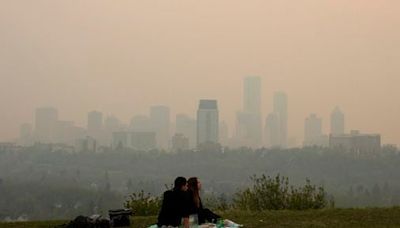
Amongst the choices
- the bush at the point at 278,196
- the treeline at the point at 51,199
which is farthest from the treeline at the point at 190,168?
the bush at the point at 278,196

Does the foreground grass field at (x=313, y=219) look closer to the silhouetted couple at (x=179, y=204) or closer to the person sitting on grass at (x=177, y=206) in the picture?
the silhouetted couple at (x=179, y=204)

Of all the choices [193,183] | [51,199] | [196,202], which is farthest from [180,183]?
[51,199]

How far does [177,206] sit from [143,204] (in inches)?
401

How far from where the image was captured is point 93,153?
79750 mm

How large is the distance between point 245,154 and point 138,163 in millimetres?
13694

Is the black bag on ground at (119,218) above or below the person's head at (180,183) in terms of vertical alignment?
below

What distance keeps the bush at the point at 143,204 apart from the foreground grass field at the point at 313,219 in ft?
14.3

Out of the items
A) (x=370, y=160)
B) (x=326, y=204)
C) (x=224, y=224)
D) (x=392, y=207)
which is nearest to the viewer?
(x=224, y=224)

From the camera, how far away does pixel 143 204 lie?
81.4ft

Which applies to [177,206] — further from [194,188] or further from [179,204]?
[194,188]

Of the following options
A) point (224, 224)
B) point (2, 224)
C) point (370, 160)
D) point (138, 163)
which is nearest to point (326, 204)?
point (224, 224)

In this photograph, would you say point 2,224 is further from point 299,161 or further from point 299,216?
point 299,161

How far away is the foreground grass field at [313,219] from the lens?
59.3 ft

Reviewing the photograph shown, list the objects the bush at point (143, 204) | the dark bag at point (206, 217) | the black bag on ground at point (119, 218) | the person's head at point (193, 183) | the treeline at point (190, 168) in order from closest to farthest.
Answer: the person's head at point (193, 183), the dark bag at point (206, 217), the black bag on ground at point (119, 218), the bush at point (143, 204), the treeline at point (190, 168)
